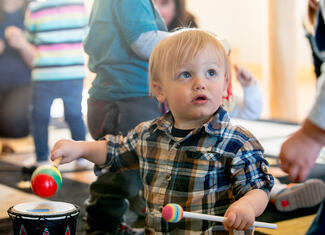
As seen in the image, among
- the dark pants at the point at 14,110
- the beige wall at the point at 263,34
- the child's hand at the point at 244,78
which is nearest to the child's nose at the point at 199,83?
the child's hand at the point at 244,78

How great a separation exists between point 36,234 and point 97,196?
0.37 meters

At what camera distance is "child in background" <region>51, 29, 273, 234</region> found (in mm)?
877

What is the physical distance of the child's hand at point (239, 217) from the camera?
2.45 ft

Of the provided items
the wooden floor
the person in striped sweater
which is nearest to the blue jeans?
the person in striped sweater

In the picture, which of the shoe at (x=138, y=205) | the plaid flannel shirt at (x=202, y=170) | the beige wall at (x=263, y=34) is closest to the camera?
the plaid flannel shirt at (x=202, y=170)

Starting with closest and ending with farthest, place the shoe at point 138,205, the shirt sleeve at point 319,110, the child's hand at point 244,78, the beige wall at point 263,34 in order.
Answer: the shirt sleeve at point 319,110
the shoe at point 138,205
the child's hand at point 244,78
the beige wall at point 263,34

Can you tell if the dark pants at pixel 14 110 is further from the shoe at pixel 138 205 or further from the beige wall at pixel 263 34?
the shoe at pixel 138 205

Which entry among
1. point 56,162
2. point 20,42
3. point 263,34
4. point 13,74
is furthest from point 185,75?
point 263,34

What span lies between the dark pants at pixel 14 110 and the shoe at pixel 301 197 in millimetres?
1724

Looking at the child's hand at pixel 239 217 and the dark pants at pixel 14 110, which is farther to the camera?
the dark pants at pixel 14 110

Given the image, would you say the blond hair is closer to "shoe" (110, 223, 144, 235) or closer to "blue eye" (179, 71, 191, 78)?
"blue eye" (179, 71, 191, 78)

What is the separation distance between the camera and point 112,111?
1.20 metres

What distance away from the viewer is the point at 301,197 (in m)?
1.38

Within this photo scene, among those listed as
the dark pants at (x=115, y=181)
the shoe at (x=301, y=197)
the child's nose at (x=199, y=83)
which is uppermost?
the child's nose at (x=199, y=83)
